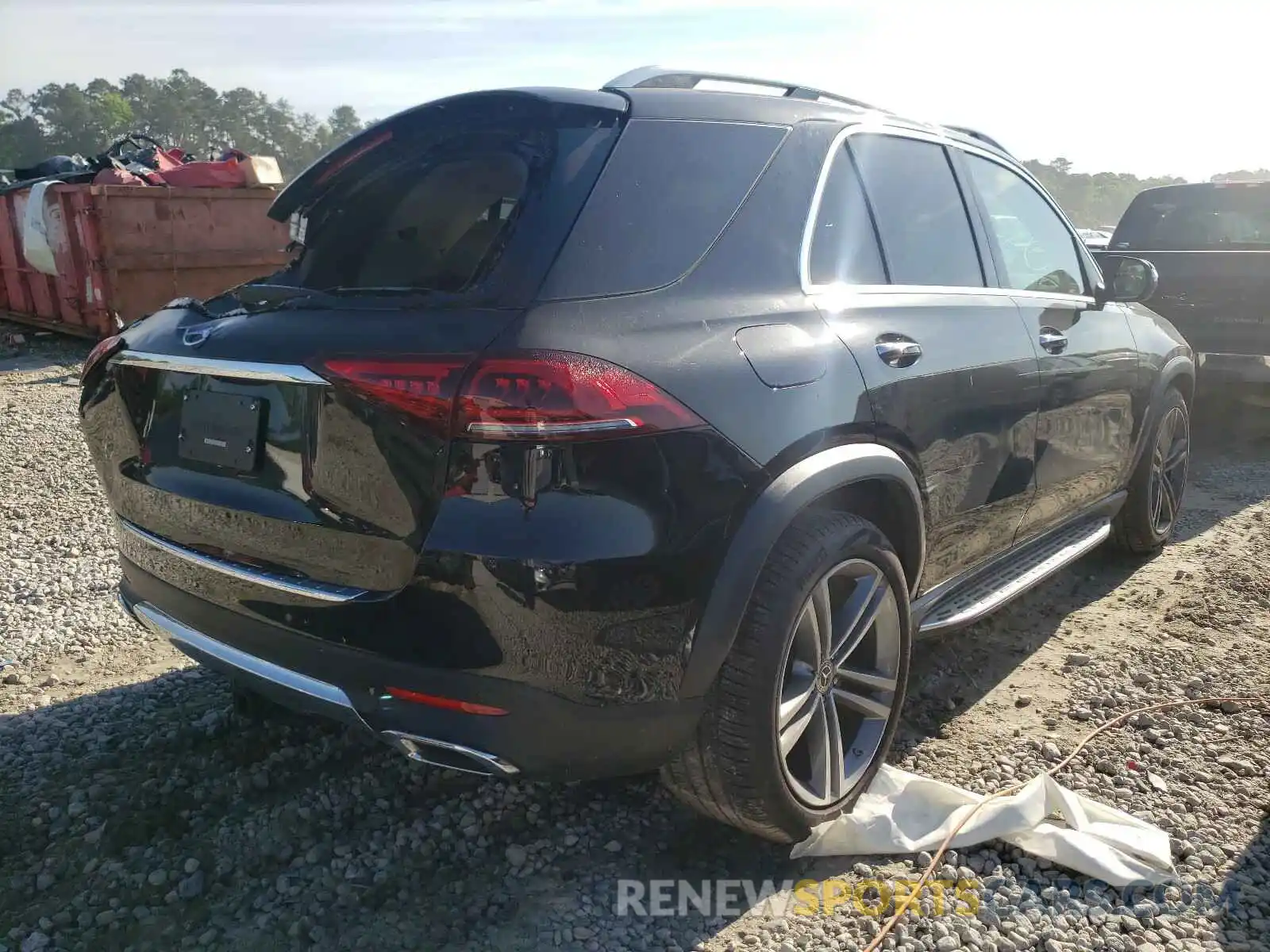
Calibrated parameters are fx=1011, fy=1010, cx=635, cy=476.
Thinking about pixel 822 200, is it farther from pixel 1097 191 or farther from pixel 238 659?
pixel 1097 191

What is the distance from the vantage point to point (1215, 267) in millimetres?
7016

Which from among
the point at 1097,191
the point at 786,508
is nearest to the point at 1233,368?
the point at 786,508

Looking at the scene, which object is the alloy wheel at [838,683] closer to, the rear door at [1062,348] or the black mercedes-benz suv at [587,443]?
the black mercedes-benz suv at [587,443]

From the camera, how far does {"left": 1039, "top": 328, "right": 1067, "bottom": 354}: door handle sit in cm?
346

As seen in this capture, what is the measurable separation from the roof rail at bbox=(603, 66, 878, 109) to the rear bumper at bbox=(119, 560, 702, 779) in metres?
1.47

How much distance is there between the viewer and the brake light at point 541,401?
187 centimetres

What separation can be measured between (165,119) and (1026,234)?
10947 centimetres

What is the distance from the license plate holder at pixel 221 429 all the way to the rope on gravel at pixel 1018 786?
174cm

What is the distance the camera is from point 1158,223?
8086 millimetres

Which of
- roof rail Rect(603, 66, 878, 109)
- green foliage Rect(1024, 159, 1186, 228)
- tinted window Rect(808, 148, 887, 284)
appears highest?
roof rail Rect(603, 66, 878, 109)

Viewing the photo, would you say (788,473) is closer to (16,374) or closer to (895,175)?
(895,175)

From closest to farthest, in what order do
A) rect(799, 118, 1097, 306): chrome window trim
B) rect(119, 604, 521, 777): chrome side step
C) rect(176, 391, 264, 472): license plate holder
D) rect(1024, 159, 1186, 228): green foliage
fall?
rect(119, 604, 521, 777): chrome side step < rect(176, 391, 264, 472): license plate holder < rect(799, 118, 1097, 306): chrome window trim < rect(1024, 159, 1186, 228): green foliage

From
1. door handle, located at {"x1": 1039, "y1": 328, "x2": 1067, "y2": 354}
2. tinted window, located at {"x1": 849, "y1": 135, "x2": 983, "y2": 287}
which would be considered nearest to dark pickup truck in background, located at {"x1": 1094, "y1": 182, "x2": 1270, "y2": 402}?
door handle, located at {"x1": 1039, "y1": 328, "x2": 1067, "y2": 354}

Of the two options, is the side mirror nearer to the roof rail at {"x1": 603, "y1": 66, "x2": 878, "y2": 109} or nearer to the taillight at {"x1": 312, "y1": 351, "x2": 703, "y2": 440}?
the roof rail at {"x1": 603, "y1": 66, "x2": 878, "y2": 109}
